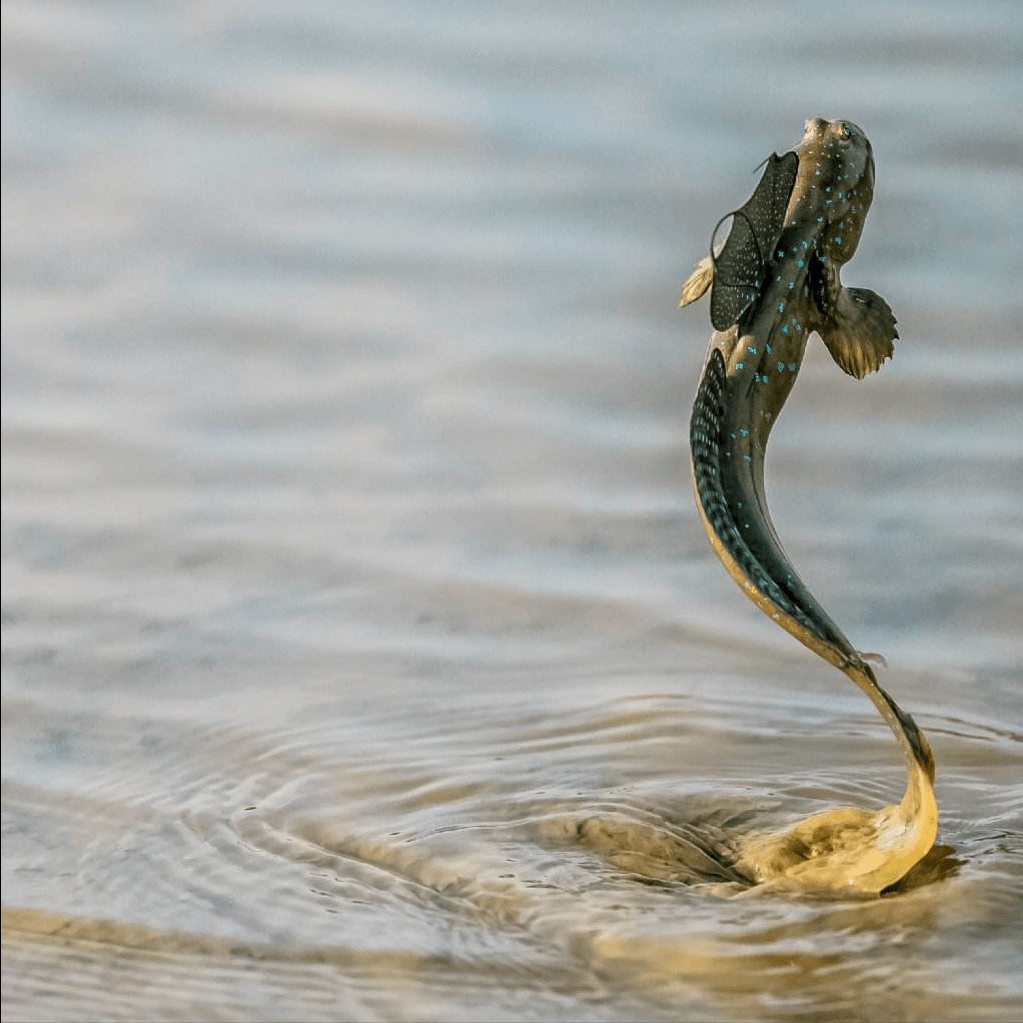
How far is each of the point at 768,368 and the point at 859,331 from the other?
27 centimetres

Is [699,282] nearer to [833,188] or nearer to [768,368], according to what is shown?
[768,368]

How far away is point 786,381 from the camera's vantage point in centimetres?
333

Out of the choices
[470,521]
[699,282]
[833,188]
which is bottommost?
[470,521]

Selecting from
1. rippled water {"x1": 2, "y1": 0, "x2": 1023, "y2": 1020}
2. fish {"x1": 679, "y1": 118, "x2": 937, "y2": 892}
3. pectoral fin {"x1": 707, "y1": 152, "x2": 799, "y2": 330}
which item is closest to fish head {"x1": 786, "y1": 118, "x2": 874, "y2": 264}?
fish {"x1": 679, "y1": 118, "x2": 937, "y2": 892}

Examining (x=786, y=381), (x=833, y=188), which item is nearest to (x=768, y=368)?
(x=786, y=381)

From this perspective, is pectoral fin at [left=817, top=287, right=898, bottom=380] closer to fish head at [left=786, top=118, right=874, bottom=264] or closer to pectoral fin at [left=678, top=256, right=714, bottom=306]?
fish head at [left=786, top=118, right=874, bottom=264]

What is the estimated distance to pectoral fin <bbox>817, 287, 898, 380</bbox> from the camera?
11.3 ft

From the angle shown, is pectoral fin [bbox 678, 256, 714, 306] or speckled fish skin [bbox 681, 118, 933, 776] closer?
Answer: speckled fish skin [bbox 681, 118, 933, 776]

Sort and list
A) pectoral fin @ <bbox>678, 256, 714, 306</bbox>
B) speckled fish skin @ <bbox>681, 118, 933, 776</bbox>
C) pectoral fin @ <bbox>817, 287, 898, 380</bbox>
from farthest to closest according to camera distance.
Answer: pectoral fin @ <bbox>817, 287, 898, 380</bbox> < pectoral fin @ <bbox>678, 256, 714, 306</bbox> < speckled fish skin @ <bbox>681, 118, 933, 776</bbox>

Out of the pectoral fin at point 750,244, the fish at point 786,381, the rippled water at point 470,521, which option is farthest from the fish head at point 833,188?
the rippled water at point 470,521

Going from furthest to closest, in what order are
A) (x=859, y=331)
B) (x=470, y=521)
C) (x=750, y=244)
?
(x=470, y=521)
(x=859, y=331)
(x=750, y=244)

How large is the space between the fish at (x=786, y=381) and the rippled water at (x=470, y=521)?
146mm

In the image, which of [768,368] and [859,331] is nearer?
[768,368]

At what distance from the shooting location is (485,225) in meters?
7.38
